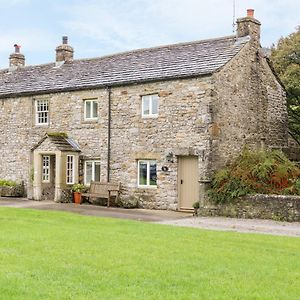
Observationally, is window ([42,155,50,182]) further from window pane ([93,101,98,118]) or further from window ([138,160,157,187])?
window ([138,160,157,187])

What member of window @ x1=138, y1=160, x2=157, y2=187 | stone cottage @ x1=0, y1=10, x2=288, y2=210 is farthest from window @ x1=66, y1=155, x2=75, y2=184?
window @ x1=138, y1=160, x2=157, y2=187

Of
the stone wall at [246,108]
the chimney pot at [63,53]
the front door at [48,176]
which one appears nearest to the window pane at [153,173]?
the stone wall at [246,108]

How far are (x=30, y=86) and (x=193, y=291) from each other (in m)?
23.1

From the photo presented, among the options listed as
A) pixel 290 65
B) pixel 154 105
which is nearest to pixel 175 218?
pixel 154 105

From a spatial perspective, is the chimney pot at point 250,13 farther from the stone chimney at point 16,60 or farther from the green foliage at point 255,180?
the stone chimney at point 16,60

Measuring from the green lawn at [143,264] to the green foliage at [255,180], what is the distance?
209 inches

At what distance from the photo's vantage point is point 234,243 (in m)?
13.2

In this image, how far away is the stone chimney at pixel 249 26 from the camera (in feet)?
79.9

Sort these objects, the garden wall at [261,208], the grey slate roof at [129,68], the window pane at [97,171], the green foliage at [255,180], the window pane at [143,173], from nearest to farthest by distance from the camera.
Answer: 1. the garden wall at [261,208]
2. the green foliage at [255,180]
3. the grey slate roof at [129,68]
4. the window pane at [143,173]
5. the window pane at [97,171]

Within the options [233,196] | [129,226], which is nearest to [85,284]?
[129,226]

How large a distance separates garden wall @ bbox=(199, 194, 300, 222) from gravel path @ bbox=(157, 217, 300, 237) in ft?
1.71

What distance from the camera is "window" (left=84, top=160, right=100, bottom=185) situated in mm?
26266

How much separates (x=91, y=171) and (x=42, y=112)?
4624 mm

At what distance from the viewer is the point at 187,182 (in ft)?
75.7
